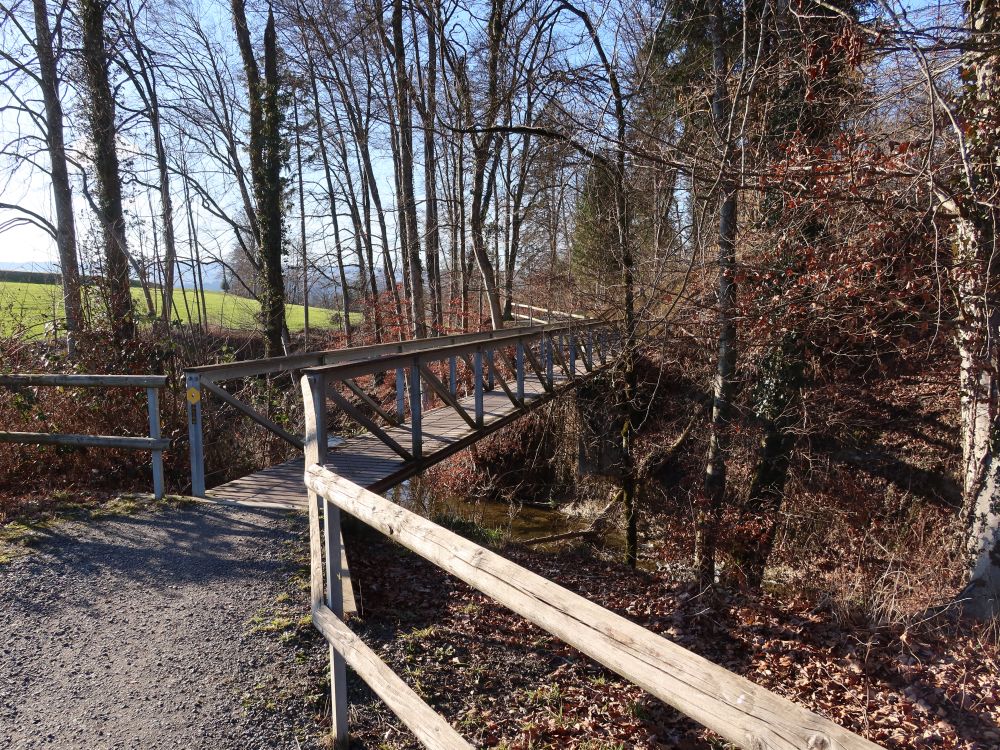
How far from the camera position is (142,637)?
3766mm

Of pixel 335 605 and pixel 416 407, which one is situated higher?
pixel 416 407

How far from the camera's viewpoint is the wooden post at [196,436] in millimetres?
6074

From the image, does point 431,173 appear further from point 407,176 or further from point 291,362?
point 291,362

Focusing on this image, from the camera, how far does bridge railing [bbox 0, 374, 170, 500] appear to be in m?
6.02

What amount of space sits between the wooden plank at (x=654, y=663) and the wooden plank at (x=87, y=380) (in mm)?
4899

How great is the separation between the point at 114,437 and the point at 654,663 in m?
6.38

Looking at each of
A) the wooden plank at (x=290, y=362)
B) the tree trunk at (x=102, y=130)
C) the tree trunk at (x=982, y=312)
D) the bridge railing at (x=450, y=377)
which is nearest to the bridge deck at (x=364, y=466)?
the bridge railing at (x=450, y=377)

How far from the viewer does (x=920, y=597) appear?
227 inches

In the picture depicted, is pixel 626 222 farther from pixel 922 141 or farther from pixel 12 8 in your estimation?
pixel 12 8

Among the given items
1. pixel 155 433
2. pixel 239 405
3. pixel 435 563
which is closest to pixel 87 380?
pixel 155 433

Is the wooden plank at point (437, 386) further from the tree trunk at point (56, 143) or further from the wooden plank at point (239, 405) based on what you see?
the tree trunk at point (56, 143)

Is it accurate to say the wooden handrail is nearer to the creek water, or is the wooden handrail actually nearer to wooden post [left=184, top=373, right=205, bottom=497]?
wooden post [left=184, top=373, right=205, bottom=497]

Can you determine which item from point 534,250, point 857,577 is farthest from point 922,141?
point 534,250

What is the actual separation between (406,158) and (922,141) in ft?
45.7
